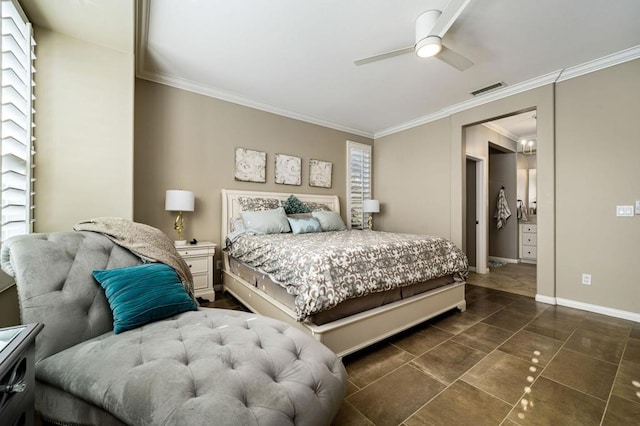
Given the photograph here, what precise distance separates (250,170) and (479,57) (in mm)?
3179

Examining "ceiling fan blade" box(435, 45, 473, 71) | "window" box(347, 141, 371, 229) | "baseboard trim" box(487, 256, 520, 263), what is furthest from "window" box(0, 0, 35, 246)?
"baseboard trim" box(487, 256, 520, 263)

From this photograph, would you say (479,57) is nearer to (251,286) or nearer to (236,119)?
(236,119)

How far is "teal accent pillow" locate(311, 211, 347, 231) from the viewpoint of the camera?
3.71 meters

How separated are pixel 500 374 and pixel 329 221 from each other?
250cm

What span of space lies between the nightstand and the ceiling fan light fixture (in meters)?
3.03

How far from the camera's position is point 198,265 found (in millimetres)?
3059

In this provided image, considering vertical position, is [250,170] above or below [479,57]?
below

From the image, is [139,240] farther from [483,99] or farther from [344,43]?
[483,99]

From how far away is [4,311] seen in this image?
1458 mm

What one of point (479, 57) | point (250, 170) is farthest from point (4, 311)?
point (479, 57)

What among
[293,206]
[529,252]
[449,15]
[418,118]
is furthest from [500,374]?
[529,252]

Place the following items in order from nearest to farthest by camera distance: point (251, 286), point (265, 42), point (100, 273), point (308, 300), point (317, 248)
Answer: point (100, 273) < point (308, 300) < point (317, 248) < point (265, 42) < point (251, 286)

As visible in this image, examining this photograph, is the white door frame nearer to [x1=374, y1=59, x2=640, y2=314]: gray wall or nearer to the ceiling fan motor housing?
[x1=374, y1=59, x2=640, y2=314]: gray wall

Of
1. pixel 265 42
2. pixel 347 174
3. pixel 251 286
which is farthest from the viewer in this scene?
pixel 347 174
